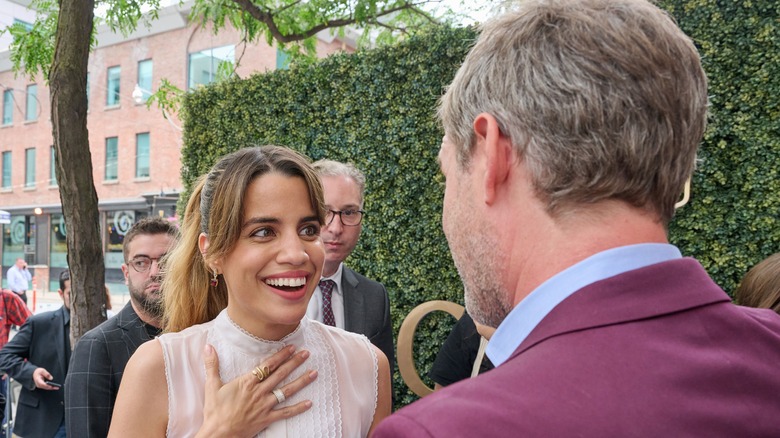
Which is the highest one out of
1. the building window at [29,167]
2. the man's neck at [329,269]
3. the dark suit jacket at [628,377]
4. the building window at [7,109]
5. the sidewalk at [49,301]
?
the building window at [7,109]

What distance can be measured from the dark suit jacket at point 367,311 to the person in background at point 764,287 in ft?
6.02

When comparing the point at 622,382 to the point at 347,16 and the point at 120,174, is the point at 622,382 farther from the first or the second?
the point at 120,174

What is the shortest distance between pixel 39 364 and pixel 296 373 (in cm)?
401

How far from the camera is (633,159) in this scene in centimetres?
97

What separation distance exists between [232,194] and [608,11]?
4.42 ft

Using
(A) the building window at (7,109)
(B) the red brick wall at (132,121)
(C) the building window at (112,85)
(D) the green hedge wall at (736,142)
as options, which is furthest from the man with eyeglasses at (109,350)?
(A) the building window at (7,109)

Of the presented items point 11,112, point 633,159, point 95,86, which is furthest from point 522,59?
point 11,112

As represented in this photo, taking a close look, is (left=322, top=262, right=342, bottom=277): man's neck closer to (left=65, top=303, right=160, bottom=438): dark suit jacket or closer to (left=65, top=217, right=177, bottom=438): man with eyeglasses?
(left=65, top=217, right=177, bottom=438): man with eyeglasses

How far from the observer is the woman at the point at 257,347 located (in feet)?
6.13

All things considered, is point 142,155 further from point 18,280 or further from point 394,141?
point 394,141

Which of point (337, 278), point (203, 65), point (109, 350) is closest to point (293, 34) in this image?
point (337, 278)

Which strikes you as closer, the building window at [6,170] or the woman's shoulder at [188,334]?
the woman's shoulder at [188,334]

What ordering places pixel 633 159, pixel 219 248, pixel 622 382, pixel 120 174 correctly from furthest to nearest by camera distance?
pixel 120 174 → pixel 219 248 → pixel 633 159 → pixel 622 382

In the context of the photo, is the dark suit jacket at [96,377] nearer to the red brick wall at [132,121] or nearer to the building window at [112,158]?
the red brick wall at [132,121]
